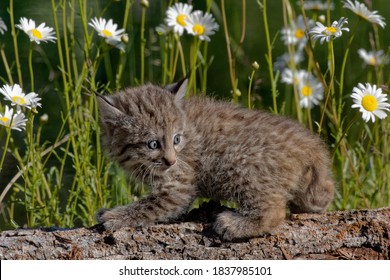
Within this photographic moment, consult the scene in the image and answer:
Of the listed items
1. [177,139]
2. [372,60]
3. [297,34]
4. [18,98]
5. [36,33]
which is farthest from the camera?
[372,60]

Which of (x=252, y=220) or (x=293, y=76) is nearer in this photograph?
(x=252, y=220)

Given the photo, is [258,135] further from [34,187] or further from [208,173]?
[34,187]

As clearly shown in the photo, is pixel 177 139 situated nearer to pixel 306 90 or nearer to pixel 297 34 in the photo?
pixel 306 90

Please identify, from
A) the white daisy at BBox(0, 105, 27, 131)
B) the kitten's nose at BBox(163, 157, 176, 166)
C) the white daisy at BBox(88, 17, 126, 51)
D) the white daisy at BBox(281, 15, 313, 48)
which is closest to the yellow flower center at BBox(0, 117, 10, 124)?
the white daisy at BBox(0, 105, 27, 131)

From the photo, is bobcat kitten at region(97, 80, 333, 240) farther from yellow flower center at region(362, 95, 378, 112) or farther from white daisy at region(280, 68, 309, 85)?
white daisy at region(280, 68, 309, 85)

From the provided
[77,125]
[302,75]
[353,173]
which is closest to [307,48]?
[302,75]

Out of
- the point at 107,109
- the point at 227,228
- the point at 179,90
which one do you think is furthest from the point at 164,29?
the point at 227,228
